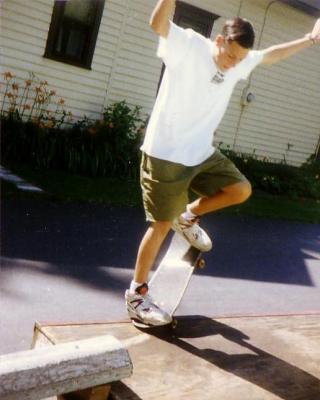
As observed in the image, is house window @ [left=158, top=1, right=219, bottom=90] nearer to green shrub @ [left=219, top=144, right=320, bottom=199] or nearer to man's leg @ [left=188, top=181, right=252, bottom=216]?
green shrub @ [left=219, top=144, right=320, bottom=199]

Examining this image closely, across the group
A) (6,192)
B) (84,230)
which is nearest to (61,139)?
(6,192)

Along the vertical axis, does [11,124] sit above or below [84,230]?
above

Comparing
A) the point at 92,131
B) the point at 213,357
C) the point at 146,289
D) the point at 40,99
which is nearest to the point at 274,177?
the point at 92,131

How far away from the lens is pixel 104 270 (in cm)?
540

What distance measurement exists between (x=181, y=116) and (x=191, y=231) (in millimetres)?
1062

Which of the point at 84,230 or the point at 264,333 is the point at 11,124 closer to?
the point at 84,230

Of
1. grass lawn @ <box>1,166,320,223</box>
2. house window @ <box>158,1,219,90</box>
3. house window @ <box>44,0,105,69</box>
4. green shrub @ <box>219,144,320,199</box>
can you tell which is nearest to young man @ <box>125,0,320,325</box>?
grass lawn @ <box>1,166,320,223</box>

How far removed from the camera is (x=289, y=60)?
14570mm

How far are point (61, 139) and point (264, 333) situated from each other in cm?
723

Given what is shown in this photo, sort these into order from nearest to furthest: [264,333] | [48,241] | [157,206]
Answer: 1. [157,206]
2. [264,333]
3. [48,241]

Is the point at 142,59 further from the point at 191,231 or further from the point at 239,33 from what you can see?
the point at 239,33

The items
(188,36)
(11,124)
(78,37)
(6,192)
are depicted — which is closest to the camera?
(188,36)

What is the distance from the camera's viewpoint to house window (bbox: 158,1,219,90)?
12047 millimetres

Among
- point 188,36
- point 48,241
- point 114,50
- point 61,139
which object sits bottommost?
point 48,241
